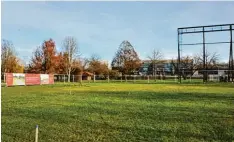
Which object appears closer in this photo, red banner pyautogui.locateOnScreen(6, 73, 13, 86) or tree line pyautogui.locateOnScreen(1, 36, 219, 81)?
red banner pyautogui.locateOnScreen(6, 73, 13, 86)

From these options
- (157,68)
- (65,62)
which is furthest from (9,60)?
(157,68)

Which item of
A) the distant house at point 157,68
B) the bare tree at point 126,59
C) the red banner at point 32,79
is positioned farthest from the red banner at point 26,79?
the distant house at point 157,68

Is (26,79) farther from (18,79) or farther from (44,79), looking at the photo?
(44,79)

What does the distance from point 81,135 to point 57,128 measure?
1.18 meters

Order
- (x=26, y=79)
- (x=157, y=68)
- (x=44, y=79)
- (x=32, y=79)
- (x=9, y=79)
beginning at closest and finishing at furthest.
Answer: (x=9, y=79), (x=26, y=79), (x=32, y=79), (x=44, y=79), (x=157, y=68)

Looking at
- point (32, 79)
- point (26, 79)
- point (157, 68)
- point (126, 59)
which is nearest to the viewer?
point (26, 79)

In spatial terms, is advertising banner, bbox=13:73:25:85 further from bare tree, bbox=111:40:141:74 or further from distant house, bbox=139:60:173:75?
distant house, bbox=139:60:173:75

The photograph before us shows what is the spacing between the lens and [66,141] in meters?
7.78

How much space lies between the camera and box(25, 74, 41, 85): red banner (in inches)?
1968

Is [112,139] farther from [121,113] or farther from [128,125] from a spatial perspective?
[121,113]

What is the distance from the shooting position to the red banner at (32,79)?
4999cm

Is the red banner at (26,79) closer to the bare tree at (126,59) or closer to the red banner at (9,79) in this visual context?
the red banner at (9,79)

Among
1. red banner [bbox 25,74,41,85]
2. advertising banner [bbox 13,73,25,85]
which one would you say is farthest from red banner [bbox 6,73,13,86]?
red banner [bbox 25,74,41,85]

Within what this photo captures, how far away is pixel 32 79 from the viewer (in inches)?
2037
